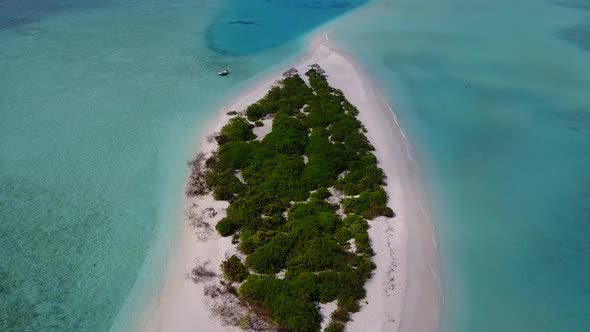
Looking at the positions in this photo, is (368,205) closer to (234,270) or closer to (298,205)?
(298,205)

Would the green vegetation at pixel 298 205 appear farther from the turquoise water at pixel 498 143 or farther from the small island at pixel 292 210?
the turquoise water at pixel 498 143

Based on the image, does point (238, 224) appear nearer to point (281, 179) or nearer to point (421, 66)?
point (281, 179)

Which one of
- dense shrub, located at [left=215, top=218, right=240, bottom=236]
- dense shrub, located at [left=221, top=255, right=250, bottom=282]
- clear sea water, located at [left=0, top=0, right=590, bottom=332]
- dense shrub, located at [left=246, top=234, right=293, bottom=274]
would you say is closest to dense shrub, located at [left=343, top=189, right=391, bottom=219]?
clear sea water, located at [left=0, top=0, right=590, bottom=332]

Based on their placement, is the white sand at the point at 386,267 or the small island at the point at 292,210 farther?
the small island at the point at 292,210

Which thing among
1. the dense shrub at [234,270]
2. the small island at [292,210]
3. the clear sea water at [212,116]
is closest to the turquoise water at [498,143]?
the clear sea water at [212,116]

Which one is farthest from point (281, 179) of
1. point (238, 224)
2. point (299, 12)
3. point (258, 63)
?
point (299, 12)

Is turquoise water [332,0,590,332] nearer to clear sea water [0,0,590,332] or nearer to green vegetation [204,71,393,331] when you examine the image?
clear sea water [0,0,590,332]
